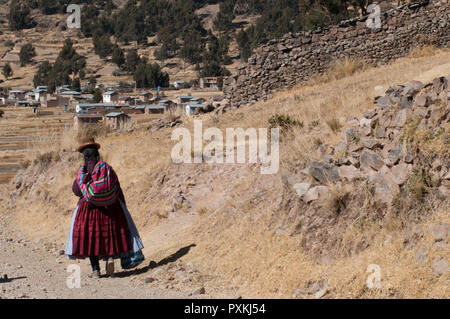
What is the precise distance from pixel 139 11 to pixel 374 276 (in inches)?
5246

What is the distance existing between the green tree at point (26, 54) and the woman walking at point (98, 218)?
11497cm

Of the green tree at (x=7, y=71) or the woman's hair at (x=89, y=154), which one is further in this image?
the green tree at (x=7, y=71)

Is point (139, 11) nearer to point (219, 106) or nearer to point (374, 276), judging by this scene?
point (219, 106)

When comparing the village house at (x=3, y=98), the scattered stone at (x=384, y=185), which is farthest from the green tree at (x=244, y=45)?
the scattered stone at (x=384, y=185)

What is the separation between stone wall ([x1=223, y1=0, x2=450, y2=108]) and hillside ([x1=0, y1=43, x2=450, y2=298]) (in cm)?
692

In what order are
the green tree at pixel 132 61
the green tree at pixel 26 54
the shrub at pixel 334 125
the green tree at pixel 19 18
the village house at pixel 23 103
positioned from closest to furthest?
1. the shrub at pixel 334 125
2. the village house at pixel 23 103
3. the green tree at pixel 132 61
4. the green tree at pixel 26 54
5. the green tree at pixel 19 18

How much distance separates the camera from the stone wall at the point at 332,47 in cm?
1769

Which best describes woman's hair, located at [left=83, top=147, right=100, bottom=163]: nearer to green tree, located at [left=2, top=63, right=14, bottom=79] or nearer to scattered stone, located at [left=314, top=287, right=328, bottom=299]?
scattered stone, located at [left=314, top=287, right=328, bottom=299]

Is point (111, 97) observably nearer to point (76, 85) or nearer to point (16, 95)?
point (76, 85)

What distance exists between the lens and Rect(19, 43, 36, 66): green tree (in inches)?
4496

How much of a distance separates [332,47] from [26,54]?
107 m

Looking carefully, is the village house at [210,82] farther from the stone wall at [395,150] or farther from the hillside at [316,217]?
the stone wall at [395,150]

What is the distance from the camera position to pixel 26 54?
11419cm

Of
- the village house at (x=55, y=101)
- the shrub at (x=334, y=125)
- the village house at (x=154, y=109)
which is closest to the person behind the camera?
the shrub at (x=334, y=125)
